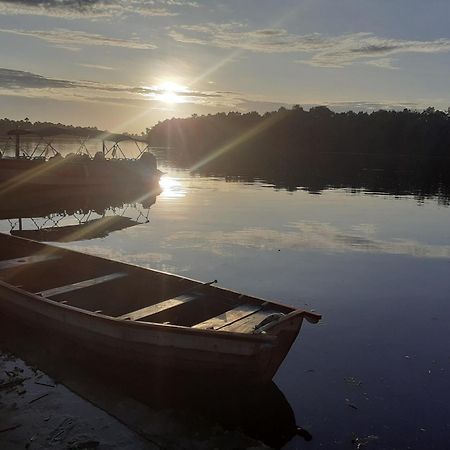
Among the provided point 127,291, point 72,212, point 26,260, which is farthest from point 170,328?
point 72,212

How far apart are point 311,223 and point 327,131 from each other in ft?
457

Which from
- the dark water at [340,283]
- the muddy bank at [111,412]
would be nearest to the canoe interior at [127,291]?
the muddy bank at [111,412]

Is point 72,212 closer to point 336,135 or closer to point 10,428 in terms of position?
point 10,428

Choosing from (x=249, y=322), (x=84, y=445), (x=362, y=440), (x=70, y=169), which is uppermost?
(x=70, y=169)

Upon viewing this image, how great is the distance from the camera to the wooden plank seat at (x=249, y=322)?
27.1 feet

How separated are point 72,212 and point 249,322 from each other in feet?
85.8

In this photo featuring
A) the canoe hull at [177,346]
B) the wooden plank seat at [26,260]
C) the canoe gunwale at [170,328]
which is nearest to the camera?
the canoe gunwale at [170,328]

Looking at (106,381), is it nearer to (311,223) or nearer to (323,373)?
(323,373)

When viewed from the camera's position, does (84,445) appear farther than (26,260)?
No

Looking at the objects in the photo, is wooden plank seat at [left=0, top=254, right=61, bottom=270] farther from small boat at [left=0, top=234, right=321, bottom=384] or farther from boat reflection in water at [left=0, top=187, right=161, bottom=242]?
boat reflection in water at [left=0, top=187, right=161, bottom=242]

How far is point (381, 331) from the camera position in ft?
37.9

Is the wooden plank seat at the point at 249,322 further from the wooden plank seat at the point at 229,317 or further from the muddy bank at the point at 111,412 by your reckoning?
the muddy bank at the point at 111,412

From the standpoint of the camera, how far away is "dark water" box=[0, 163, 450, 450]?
8.08 meters

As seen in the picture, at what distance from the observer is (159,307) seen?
31.8 ft
